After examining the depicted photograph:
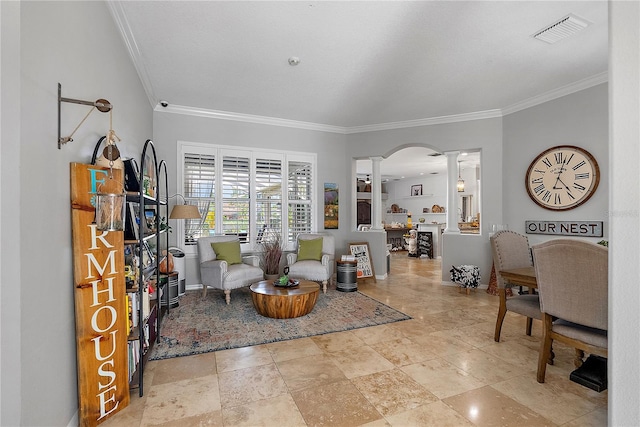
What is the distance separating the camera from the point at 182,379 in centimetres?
232

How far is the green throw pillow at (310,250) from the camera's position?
16.6 feet

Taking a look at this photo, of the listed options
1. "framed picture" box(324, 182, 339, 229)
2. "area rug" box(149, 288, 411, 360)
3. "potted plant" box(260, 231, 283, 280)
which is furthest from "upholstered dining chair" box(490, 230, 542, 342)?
"potted plant" box(260, 231, 283, 280)

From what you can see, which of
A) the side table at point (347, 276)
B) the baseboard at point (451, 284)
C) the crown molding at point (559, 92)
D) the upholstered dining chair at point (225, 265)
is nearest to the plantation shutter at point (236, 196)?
the upholstered dining chair at point (225, 265)

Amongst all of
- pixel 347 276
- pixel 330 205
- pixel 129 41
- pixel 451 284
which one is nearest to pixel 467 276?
pixel 451 284

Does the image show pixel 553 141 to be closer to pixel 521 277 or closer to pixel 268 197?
pixel 521 277

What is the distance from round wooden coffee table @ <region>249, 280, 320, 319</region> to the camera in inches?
139

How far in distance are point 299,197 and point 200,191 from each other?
1.73 m

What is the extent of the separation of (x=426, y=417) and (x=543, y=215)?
380cm

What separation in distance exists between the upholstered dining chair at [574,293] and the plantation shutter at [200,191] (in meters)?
4.47

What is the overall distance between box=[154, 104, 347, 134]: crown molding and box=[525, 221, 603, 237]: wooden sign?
356 centimetres

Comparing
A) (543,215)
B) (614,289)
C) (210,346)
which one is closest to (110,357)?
(210,346)

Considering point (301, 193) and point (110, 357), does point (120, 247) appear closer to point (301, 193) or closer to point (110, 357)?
point (110, 357)

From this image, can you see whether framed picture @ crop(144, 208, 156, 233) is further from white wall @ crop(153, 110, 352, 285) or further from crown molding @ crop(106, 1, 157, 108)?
white wall @ crop(153, 110, 352, 285)

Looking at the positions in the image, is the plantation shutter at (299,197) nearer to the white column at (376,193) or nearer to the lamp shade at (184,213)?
the white column at (376,193)
